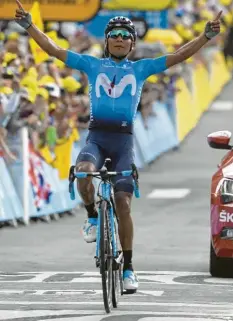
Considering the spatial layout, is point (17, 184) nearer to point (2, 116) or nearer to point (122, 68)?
point (2, 116)

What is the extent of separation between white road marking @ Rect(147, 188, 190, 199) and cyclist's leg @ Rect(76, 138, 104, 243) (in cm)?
1117

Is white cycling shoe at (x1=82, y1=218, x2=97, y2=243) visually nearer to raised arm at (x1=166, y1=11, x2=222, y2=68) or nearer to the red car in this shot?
raised arm at (x1=166, y1=11, x2=222, y2=68)

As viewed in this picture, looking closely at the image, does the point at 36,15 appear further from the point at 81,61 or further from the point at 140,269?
the point at 81,61

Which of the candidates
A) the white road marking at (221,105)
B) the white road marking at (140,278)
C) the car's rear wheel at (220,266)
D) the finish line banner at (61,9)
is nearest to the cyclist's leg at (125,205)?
the white road marking at (140,278)

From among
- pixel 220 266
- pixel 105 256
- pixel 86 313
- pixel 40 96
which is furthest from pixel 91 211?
pixel 40 96

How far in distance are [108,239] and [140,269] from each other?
3213mm

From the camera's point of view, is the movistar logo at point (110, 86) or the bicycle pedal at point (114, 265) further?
the movistar logo at point (110, 86)

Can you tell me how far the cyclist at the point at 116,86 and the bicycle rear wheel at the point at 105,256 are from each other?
54 centimetres

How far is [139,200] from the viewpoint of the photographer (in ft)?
77.3

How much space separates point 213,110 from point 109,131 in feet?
97.7

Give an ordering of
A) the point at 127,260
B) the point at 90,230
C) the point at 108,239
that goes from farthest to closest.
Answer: the point at 127,260 < the point at 90,230 < the point at 108,239

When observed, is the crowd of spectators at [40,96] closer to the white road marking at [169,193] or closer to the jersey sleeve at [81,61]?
the white road marking at [169,193]

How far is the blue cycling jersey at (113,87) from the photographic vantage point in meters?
12.9

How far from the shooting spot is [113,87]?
12906 mm
